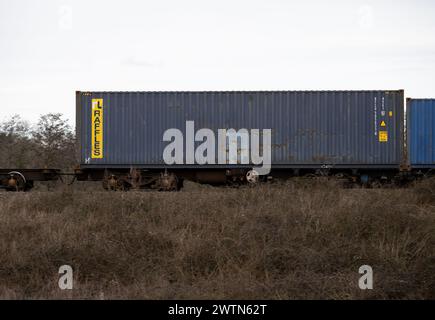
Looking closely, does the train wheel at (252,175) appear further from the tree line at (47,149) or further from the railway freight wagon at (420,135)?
the tree line at (47,149)

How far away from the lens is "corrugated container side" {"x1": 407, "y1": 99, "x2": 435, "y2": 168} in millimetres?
15070

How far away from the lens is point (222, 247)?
6.48m

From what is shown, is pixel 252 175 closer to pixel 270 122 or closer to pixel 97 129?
pixel 270 122

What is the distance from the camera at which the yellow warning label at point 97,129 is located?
1537cm


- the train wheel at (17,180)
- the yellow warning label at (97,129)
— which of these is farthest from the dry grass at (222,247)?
the train wheel at (17,180)

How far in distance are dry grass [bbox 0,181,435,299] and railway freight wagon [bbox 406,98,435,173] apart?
6.87 m

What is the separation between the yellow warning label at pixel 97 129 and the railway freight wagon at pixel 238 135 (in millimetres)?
33

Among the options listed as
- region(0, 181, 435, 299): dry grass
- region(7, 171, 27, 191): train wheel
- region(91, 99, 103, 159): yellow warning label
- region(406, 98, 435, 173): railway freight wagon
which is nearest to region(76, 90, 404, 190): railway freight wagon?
region(91, 99, 103, 159): yellow warning label

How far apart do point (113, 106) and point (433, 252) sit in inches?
462

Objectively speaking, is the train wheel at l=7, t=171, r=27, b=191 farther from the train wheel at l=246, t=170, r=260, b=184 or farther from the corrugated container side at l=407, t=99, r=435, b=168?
the corrugated container side at l=407, t=99, r=435, b=168

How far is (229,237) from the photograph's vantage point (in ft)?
22.3

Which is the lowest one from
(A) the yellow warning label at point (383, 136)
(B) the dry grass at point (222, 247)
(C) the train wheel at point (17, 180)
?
(B) the dry grass at point (222, 247)

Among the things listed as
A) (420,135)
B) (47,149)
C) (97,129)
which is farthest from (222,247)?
(47,149)

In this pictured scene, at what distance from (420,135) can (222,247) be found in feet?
36.5
